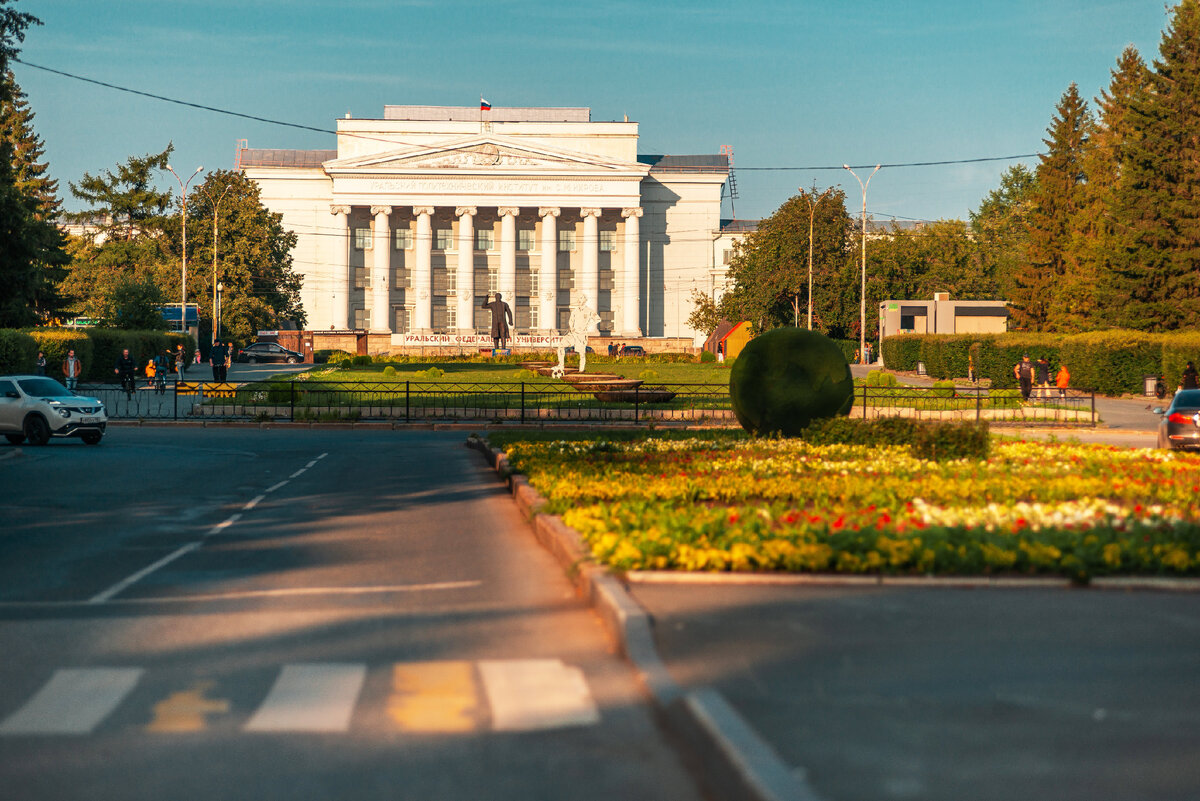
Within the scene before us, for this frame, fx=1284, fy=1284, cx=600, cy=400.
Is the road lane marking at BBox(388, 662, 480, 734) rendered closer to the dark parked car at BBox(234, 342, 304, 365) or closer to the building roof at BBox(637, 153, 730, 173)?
the dark parked car at BBox(234, 342, 304, 365)

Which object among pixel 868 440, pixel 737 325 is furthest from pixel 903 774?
pixel 737 325

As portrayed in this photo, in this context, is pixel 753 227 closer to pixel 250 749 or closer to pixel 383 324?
pixel 383 324

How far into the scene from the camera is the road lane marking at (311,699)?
638cm

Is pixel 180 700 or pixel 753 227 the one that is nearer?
pixel 180 700

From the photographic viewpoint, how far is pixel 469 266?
11938cm

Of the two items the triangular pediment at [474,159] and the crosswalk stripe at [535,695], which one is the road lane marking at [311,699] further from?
the triangular pediment at [474,159]

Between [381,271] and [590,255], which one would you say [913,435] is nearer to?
[381,271]

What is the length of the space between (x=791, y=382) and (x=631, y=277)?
314 ft

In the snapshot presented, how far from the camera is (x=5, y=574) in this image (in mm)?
11297

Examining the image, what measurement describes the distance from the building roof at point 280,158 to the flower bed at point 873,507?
115 meters

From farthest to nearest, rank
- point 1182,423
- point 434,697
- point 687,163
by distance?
point 687,163 < point 1182,423 < point 434,697

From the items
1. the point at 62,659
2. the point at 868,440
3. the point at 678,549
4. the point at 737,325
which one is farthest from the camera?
the point at 737,325

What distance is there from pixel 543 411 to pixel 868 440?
57.2 ft

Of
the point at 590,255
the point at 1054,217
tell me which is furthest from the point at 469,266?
the point at 1054,217
